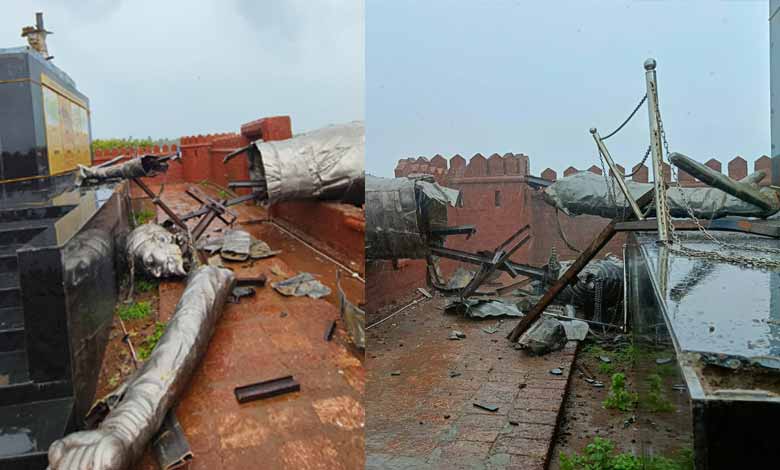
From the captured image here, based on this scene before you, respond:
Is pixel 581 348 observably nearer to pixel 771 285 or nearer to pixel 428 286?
pixel 428 286

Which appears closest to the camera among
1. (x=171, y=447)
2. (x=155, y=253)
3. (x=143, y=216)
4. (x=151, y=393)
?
(x=171, y=447)

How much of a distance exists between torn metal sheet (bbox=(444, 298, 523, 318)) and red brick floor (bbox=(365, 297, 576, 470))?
22.8 inches

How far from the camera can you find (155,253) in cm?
413

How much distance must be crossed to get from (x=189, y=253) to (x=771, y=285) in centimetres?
399

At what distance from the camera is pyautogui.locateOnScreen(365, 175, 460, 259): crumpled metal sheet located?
3.02m

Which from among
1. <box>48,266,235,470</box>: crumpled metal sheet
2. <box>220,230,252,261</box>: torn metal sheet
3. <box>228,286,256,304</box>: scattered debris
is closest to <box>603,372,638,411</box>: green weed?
<box>228,286,256,304</box>: scattered debris

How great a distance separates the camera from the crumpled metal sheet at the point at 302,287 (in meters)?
3.64

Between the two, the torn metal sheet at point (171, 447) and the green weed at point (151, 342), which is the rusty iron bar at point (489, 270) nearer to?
the green weed at point (151, 342)

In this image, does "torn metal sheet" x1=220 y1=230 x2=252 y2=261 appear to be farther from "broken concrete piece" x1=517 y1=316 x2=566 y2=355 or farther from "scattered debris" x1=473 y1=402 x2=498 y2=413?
"broken concrete piece" x1=517 y1=316 x2=566 y2=355

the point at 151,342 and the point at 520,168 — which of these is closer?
the point at 151,342

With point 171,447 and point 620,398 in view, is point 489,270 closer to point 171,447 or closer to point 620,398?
point 620,398

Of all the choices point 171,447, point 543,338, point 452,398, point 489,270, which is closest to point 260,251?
point 452,398

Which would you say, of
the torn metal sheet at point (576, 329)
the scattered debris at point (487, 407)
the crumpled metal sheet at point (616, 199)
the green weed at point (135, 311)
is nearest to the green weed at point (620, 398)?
the scattered debris at point (487, 407)

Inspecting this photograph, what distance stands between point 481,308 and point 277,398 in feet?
11.8
